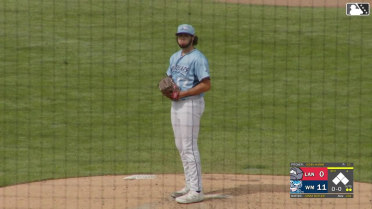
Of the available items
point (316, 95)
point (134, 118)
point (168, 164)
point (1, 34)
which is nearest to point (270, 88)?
point (316, 95)

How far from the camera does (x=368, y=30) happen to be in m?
19.4

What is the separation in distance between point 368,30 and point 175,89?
12.7 m

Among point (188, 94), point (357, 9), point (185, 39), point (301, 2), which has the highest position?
point (301, 2)

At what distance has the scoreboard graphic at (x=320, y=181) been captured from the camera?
8.60 meters

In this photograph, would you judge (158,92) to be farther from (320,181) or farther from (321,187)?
(321,187)

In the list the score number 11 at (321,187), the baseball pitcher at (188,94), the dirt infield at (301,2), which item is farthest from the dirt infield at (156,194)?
the dirt infield at (301,2)

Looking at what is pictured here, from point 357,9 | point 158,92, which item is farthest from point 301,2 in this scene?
point 158,92

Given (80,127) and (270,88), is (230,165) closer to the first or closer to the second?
(80,127)

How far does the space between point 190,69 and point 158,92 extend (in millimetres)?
7420

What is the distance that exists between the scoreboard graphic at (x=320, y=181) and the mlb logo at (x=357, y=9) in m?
12.2

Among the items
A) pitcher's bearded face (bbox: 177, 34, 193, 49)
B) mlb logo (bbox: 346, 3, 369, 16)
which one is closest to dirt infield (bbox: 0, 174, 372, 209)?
pitcher's bearded face (bbox: 177, 34, 193, 49)

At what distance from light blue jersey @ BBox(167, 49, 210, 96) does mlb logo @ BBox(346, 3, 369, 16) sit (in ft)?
44.8

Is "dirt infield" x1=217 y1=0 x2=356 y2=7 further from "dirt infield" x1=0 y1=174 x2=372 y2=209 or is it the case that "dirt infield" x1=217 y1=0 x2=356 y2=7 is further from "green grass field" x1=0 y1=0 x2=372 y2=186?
"dirt infield" x1=0 y1=174 x2=372 y2=209

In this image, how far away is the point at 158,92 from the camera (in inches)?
599
